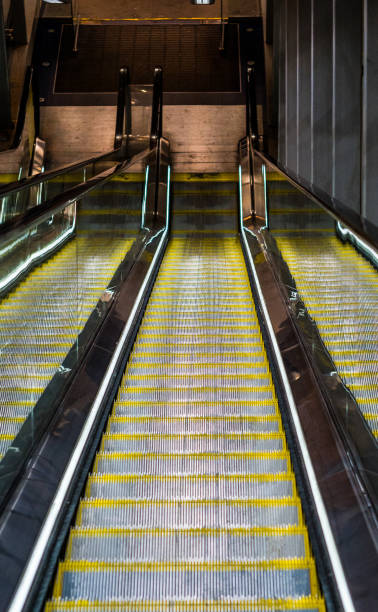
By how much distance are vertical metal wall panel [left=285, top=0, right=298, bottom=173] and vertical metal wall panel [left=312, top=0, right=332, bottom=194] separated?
1.68m

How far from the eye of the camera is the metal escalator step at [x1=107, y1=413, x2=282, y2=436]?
351 cm

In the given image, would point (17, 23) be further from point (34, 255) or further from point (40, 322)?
point (40, 322)

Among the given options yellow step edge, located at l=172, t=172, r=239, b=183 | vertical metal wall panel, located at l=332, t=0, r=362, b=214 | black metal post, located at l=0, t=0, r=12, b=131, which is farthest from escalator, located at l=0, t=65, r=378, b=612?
black metal post, located at l=0, t=0, r=12, b=131

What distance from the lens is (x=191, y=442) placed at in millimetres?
3363

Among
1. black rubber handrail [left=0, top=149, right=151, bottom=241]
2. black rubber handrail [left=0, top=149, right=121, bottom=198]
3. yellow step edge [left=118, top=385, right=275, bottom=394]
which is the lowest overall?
yellow step edge [left=118, top=385, right=275, bottom=394]

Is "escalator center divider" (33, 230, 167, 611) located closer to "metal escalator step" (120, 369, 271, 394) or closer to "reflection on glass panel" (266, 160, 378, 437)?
"metal escalator step" (120, 369, 271, 394)

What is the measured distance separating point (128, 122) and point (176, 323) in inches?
288

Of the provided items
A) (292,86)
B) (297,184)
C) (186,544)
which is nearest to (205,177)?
(292,86)

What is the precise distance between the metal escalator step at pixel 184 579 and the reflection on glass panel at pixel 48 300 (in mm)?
554

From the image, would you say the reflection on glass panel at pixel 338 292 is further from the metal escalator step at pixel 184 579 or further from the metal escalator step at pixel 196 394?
the metal escalator step at pixel 184 579

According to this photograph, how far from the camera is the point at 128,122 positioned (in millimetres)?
11750

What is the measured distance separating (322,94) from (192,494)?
749 centimetres

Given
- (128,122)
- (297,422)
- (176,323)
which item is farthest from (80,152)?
(297,422)

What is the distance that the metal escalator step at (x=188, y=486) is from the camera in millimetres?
2922
